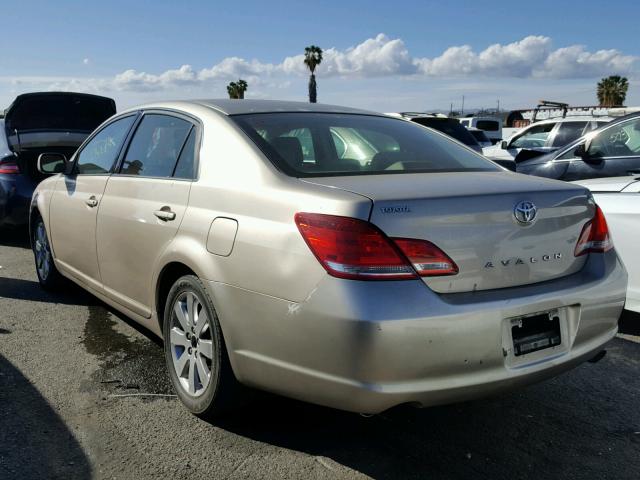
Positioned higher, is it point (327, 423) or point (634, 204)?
point (634, 204)

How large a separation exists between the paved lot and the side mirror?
5.19 feet

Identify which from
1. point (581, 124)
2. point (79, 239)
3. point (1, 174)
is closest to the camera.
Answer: point (79, 239)

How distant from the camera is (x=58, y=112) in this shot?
8.62 m

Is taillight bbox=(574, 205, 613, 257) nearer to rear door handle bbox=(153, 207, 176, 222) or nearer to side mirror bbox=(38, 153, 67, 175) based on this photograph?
rear door handle bbox=(153, 207, 176, 222)

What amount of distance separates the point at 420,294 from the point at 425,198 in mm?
380

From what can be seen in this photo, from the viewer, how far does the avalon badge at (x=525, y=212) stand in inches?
99.6

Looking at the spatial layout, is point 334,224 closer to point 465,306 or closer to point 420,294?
point 420,294

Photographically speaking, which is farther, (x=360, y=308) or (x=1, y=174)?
(x=1, y=174)

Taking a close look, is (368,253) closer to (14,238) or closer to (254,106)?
(254,106)

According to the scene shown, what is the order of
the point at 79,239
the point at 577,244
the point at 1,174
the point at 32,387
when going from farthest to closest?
the point at 1,174 → the point at 79,239 → the point at 32,387 → the point at 577,244

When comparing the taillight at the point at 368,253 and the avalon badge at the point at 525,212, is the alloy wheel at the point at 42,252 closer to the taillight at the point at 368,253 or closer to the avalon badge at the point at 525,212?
the taillight at the point at 368,253

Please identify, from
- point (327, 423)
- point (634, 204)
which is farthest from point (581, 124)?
point (327, 423)

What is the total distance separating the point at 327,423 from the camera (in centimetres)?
308

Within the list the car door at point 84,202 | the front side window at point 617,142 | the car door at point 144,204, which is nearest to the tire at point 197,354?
the car door at point 144,204
